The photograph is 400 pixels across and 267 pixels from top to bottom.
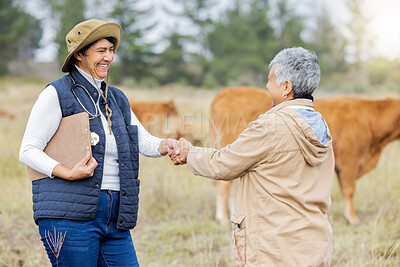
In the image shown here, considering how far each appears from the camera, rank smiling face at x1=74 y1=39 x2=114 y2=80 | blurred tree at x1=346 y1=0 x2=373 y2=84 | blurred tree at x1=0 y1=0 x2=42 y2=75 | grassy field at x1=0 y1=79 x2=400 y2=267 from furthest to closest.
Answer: blurred tree at x1=346 y1=0 x2=373 y2=84 < blurred tree at x1=0 y1=0 x2=42 y2=75 < grassy field at x1=0 y1=79 x2=400 y2=267 < smiling face at x1=74 y1=39 x2=114 y2=80

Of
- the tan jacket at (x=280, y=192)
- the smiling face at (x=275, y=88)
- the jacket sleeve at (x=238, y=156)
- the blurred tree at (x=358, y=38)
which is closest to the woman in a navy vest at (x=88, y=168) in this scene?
the jacket sleeve at (x=238, y=156)

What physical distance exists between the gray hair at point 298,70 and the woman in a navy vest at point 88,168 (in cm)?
106

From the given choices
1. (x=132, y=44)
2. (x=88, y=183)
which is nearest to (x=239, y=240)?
(x=88, y=183)

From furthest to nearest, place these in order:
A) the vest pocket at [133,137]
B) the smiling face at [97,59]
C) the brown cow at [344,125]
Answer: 1. the brown cow at [344,125]
2. the vest pocket at [133,137]
3. the smiling face at [97,59]

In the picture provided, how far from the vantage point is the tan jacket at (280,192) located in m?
2.18

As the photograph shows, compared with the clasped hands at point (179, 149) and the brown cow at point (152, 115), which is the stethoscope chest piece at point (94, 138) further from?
the brown cow at point (152, 115)

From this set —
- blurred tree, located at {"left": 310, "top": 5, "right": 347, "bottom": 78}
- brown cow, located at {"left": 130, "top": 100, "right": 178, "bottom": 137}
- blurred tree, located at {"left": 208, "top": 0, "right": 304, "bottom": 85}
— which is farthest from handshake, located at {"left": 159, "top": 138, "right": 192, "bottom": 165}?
blurred tree, located at {"left": 310, "top": 5, "right": 347, "bottom": 78}

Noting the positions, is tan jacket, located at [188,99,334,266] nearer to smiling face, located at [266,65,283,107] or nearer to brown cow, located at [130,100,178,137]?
smiling face, located at [266,65,283,107]

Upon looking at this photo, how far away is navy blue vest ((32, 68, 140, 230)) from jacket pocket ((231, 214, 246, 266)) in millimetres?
689

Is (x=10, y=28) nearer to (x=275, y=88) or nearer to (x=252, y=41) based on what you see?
(x=252, y=41)

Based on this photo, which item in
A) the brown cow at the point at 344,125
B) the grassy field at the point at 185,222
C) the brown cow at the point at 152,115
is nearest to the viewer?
the grassy field at the point at 185,222

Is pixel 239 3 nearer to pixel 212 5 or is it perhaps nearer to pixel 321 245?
pixel 212 5

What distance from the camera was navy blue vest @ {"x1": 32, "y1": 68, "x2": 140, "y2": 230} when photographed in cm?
232

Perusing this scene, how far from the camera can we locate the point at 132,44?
27875mm
